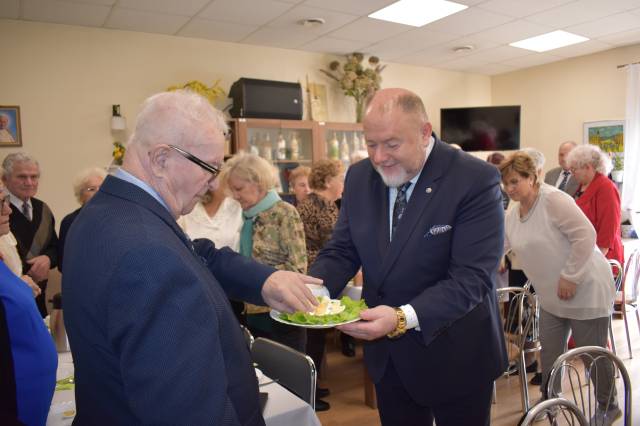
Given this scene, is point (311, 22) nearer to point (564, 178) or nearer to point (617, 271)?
point (564, 178)

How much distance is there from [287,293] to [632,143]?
6.42m

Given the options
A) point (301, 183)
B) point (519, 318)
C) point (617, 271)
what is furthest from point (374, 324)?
point (617, 271)

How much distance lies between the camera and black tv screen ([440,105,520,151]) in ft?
23.1

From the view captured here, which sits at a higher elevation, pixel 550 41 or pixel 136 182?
pixel 550 41

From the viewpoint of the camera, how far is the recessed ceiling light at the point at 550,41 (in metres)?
5.71

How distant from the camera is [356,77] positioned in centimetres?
592

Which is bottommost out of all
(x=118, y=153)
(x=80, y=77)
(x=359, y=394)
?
(x=359, y=394)

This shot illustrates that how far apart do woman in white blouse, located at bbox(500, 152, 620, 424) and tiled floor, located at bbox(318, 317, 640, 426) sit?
545mm

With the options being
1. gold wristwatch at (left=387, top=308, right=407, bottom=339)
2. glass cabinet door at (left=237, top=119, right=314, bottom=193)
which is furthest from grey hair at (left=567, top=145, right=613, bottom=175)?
gold wristwatch at (left=387, top=308, right=407, bottom=339)

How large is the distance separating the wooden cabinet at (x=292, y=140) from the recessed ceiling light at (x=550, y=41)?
2347 mm

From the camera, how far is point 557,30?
5473mm

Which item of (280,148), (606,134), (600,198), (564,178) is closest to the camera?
(600,198)

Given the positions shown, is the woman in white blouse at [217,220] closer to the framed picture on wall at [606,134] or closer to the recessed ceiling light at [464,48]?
the recessed ceiling light at [464,48]

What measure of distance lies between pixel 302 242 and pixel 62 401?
1438 millimetres
